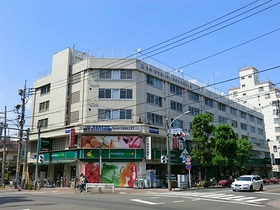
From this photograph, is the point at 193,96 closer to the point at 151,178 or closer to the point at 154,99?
the point at 154,99

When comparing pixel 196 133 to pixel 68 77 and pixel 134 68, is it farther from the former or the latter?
pixel 68 77

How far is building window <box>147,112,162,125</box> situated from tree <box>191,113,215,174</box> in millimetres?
4560

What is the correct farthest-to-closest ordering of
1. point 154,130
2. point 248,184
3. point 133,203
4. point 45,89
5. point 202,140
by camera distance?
point 45,89 < point 202,140 < point 154,130 < point 248,184 < point 133,203

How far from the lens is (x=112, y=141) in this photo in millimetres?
33594

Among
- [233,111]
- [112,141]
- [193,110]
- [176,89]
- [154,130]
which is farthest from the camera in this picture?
[233,111]

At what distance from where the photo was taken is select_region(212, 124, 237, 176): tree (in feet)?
120

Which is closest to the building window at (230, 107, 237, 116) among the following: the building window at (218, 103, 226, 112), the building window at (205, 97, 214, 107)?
the building window at (218, 103, 226, 112)

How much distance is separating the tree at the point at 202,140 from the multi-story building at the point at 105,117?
3.24 m

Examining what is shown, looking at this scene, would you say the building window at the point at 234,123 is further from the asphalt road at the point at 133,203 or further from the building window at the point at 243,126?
the asphalt road at the point at 133,203

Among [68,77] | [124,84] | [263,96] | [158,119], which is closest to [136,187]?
[158,119]

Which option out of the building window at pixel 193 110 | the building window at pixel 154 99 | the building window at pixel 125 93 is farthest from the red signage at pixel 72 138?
the building window at pixel 193 110

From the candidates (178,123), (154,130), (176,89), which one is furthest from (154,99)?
(178,123)

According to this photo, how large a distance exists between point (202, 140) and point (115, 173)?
11.4 meters

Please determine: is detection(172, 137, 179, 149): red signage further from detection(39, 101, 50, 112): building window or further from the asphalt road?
the asphalt road
